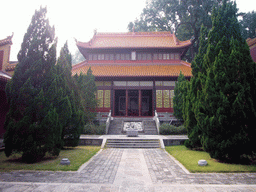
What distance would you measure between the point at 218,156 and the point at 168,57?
1555 cm

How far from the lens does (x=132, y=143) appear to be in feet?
35.7

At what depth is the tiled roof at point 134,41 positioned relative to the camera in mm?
19875

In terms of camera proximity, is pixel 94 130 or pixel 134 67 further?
pixel 134 67

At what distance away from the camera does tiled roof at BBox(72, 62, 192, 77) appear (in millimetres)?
17500

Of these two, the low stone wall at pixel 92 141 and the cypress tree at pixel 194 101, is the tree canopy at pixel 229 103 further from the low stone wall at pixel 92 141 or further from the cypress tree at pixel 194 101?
the low stone wall at pixel 92 141

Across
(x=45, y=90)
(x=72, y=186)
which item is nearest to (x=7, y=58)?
(x=45, y=90)

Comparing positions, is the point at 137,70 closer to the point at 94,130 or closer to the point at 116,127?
the point at 116,127

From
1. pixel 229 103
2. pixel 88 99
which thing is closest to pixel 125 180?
pixel 229 103

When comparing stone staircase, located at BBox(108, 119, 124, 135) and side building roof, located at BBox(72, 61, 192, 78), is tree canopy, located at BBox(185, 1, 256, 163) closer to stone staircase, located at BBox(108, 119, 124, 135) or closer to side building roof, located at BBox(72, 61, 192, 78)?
stone staircase, located at BBox(108, 119, 124, 135)

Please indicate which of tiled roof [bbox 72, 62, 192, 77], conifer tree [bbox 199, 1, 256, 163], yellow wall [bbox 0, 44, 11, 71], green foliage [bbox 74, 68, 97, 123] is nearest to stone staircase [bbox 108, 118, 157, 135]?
green foliage [bbox 74, 68, 97, 123]

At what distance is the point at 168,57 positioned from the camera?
20328mm

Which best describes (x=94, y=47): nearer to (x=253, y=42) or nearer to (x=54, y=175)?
(x=253, y=42)

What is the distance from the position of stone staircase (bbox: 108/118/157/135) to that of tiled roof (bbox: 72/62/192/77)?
4.24 m

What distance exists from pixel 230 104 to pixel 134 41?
1719cm
